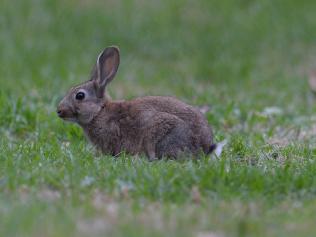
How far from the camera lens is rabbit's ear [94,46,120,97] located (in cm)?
941

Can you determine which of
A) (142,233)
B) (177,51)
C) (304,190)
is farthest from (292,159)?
(177,51)

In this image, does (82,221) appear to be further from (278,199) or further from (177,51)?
(177,51)

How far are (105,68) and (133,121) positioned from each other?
0.95 metres

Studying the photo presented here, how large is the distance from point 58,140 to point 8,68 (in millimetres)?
5117

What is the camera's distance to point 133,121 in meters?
8.84

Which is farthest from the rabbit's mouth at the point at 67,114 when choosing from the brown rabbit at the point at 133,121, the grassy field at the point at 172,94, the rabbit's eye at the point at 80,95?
the grassy field at the point at 172,94

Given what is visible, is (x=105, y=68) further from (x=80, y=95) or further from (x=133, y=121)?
(x=133, y=121)

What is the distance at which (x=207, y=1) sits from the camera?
19.3 m

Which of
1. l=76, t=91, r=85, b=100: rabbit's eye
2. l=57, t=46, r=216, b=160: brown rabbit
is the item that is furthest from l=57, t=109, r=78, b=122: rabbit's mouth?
l=76, t=91, r=85, b=100: rabbit's eye

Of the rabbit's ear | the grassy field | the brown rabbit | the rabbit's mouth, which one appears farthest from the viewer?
the rabbit's ear

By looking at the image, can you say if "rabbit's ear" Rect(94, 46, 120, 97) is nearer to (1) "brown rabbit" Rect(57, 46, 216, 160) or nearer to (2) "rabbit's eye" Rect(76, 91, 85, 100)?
(1) "brown rabbit" Rect(57, 46, 216, 160)

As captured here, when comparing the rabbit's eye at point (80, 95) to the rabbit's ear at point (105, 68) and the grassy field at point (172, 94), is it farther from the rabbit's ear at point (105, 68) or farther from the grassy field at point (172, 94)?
the grassy field at point (172, 94)

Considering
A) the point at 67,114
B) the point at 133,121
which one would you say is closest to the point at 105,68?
the point at 67,114

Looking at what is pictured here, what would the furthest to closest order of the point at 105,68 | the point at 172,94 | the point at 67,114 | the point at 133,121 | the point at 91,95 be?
1. the point at 172,94
2. the point at 105,68
3. the point at 91,95
4. the point at 67,114
5. the point at 133,121
